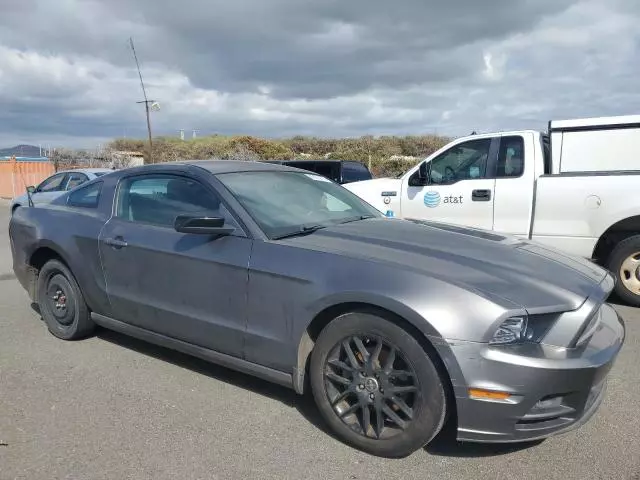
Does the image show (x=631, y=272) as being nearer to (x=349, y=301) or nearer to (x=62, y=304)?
(x=349, y=301)

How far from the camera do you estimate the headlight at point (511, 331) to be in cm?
259

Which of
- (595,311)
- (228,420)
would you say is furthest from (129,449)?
(595,311)

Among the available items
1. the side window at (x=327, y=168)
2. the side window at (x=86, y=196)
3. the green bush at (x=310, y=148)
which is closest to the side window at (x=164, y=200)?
the side window at (x=86, y=196)

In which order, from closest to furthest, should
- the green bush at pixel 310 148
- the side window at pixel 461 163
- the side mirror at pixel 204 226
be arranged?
the side mirror at pixel 204 226 → the side window at pixel 461 163 → the green bush at pixel 310 148

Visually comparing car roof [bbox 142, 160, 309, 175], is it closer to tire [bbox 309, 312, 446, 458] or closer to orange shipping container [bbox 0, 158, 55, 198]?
tire [bbox 309, 312, 446, 458]

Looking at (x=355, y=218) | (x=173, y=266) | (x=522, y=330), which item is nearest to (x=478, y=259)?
(x=522, y=330)

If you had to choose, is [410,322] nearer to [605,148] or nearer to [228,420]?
[228,420]

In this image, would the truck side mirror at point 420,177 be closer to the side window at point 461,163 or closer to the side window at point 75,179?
the side window at point 461,163

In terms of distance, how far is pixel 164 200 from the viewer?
13.3ft

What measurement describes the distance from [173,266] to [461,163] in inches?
184

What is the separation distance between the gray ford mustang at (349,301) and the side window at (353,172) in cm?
704

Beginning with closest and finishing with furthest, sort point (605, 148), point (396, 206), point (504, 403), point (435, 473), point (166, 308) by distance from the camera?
point (504, 403), point (435, 473), point (166, 308), point (605, 148), point (396, 206)

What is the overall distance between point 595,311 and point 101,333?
13.5 feet

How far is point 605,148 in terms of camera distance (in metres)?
6.21
